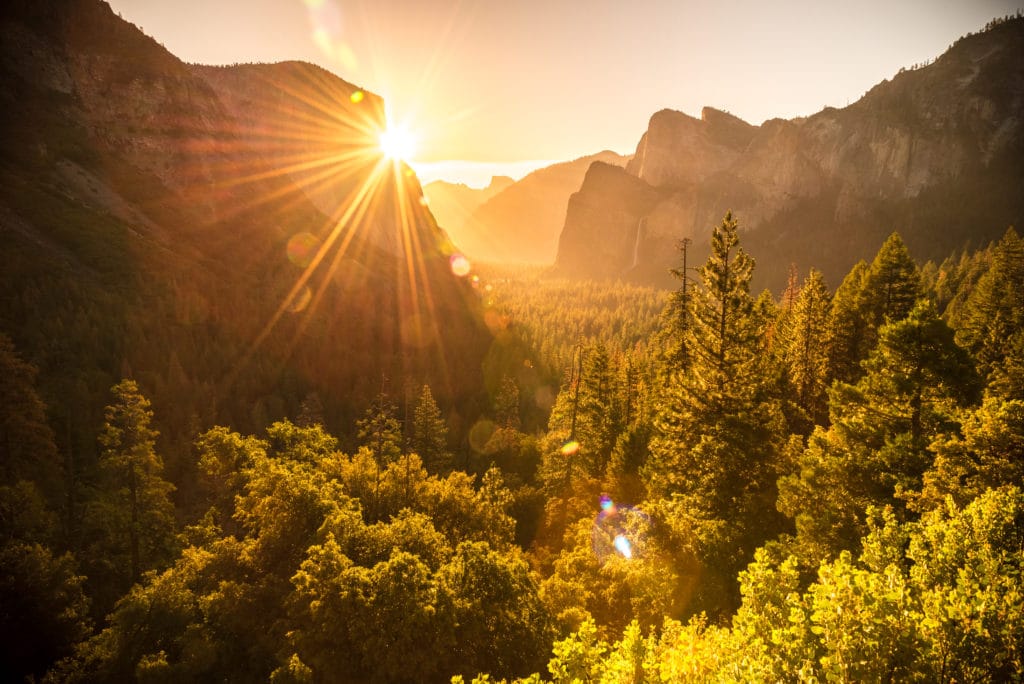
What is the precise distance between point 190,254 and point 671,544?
406 feet

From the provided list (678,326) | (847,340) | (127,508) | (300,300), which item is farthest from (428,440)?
(300,300)

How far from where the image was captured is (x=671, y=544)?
63.3ft

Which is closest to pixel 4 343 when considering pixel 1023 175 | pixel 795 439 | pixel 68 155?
pixel 795 439

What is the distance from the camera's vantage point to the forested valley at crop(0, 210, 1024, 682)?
7.96 m

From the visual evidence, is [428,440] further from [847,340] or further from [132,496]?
[847,340]

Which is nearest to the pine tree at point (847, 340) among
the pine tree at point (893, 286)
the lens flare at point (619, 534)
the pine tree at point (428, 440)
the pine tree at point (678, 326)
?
the pine tree at point (893, 286)

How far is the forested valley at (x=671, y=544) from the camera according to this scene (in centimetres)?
796

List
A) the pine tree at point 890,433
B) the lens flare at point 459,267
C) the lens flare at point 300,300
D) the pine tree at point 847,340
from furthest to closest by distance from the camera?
the lens flare at point 459,267 → the lens flare at point 300,300 → the pine tree at point 847,340 → the pine tree at point 890,433

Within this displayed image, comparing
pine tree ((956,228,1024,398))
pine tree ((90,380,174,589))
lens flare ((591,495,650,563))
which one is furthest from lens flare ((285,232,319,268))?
pine tree ((956,228,1024,398))

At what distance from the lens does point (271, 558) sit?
67.5 feet

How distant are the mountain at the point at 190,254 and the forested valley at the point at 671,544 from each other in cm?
1982

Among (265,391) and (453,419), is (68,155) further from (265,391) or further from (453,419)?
(453,419)

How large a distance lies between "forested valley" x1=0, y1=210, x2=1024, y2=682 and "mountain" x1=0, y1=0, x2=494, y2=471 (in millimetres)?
19818

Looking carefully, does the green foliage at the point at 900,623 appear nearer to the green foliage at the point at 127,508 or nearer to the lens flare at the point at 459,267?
the green foliage at the point at 127,508
